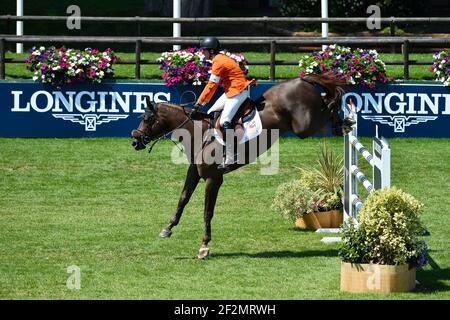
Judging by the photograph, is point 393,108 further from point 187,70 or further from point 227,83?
point 227,83

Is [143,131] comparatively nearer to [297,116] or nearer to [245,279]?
[297,116]

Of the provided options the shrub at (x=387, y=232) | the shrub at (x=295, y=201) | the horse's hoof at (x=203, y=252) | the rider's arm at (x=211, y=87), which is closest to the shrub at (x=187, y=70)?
the shrub at (x=295, y=201)

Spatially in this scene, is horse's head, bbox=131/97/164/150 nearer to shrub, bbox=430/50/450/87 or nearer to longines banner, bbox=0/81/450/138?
longines banner, bbox=0/81/450/138

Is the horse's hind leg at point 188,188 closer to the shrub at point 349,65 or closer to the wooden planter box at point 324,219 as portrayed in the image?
the wooden planter box at point 324,219

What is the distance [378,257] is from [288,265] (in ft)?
6.29

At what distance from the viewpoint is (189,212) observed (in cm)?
1728

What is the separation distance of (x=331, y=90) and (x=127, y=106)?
8.07 meters

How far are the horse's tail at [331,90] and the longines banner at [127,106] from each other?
7.24 m

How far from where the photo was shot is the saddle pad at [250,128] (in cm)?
1416

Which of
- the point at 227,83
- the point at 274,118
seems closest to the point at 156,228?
the point at 274,118

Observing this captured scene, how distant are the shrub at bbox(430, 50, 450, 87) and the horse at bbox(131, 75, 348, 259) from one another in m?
7.57

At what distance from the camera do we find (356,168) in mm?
14656
